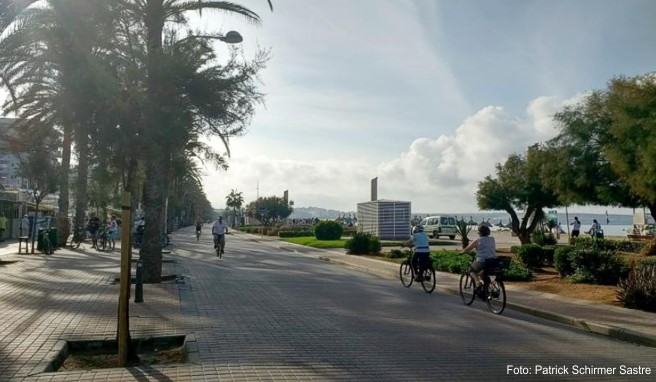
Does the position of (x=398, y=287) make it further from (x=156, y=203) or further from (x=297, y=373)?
(x=297, y=373)

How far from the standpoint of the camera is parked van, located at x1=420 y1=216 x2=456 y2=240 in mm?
48725

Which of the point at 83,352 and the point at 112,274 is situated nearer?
the point at 83,352

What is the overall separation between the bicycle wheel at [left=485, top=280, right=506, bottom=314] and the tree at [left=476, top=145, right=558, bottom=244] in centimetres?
1814

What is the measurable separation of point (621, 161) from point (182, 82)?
1530 cm

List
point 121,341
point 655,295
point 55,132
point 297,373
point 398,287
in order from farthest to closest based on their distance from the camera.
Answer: point 55,132 → point 398,287 → point 655,295 → point 121,341 → point 297,373

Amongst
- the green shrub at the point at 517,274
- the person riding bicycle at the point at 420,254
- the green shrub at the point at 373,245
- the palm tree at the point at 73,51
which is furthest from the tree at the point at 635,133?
the palm tree at the point at 73,51

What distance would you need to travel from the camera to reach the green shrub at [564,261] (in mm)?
16633

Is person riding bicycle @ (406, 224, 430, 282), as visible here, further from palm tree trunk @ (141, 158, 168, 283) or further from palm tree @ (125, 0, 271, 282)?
palm tree trunk @ (141, 158, 168, 283)

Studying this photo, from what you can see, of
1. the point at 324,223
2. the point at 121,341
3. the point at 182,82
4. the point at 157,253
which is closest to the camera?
the point at 121,341

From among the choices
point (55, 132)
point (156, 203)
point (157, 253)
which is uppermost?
point (55, 132)

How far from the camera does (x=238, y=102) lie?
50.5 ft

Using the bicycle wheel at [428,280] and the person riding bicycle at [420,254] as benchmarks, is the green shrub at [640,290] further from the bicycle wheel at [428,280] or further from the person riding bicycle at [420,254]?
the person riding bicycle at [420,254]

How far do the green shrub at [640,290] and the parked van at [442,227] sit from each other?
1425 inches

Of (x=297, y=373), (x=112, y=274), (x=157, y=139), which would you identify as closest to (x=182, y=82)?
(x=157, y=139)
